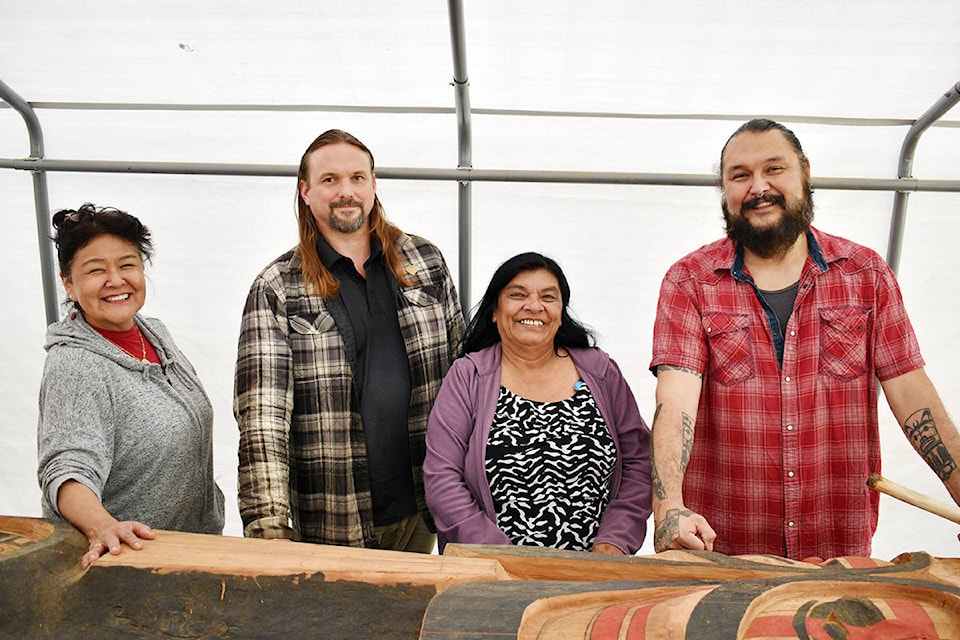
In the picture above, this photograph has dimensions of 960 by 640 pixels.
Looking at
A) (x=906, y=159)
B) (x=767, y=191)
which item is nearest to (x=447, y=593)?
(x=767, y=191)

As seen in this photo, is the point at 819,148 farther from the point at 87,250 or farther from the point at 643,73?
the point at 87,250

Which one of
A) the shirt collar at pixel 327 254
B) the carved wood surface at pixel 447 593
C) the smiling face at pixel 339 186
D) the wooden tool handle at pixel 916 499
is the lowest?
the carved wood surface at pixel 447 593

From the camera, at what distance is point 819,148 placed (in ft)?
10.6

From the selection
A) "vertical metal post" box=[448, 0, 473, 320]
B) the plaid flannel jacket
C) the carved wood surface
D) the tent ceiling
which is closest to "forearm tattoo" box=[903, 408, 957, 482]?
the carved wood surface

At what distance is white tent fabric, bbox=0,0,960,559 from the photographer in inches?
115

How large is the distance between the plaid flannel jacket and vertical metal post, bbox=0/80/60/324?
173cm

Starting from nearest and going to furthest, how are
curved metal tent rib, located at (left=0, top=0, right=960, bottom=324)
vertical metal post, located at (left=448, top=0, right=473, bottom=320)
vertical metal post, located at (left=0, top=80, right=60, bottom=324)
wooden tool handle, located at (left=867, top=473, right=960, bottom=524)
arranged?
1. wooden tool handle, located at (left=867, top=473, right=960, bottom=524)
2. vertical metal post, located at (left=448, top=0, right=473, bottom=320)
3. curved metal tent rib, located at (left=0, top=0, right=960, bottom=324)
4. vertical metal post, located at (left=0, top=80, right=60, bottom=324)

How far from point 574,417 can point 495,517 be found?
35cm

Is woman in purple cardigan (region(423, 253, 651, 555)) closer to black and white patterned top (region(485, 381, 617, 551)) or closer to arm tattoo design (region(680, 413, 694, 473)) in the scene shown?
black and white patterned top (region(485, 381, 617, 551))

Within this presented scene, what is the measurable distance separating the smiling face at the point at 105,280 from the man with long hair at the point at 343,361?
0.33 m

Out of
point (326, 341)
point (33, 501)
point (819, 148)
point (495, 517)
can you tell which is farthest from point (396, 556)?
point (33, 501)

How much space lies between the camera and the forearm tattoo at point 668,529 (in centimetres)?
179

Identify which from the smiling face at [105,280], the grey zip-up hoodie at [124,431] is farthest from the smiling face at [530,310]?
the smiling face at [105,280]

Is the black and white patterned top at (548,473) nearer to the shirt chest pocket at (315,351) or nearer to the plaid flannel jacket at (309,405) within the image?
the plaid flannel jacket at (309,405)
